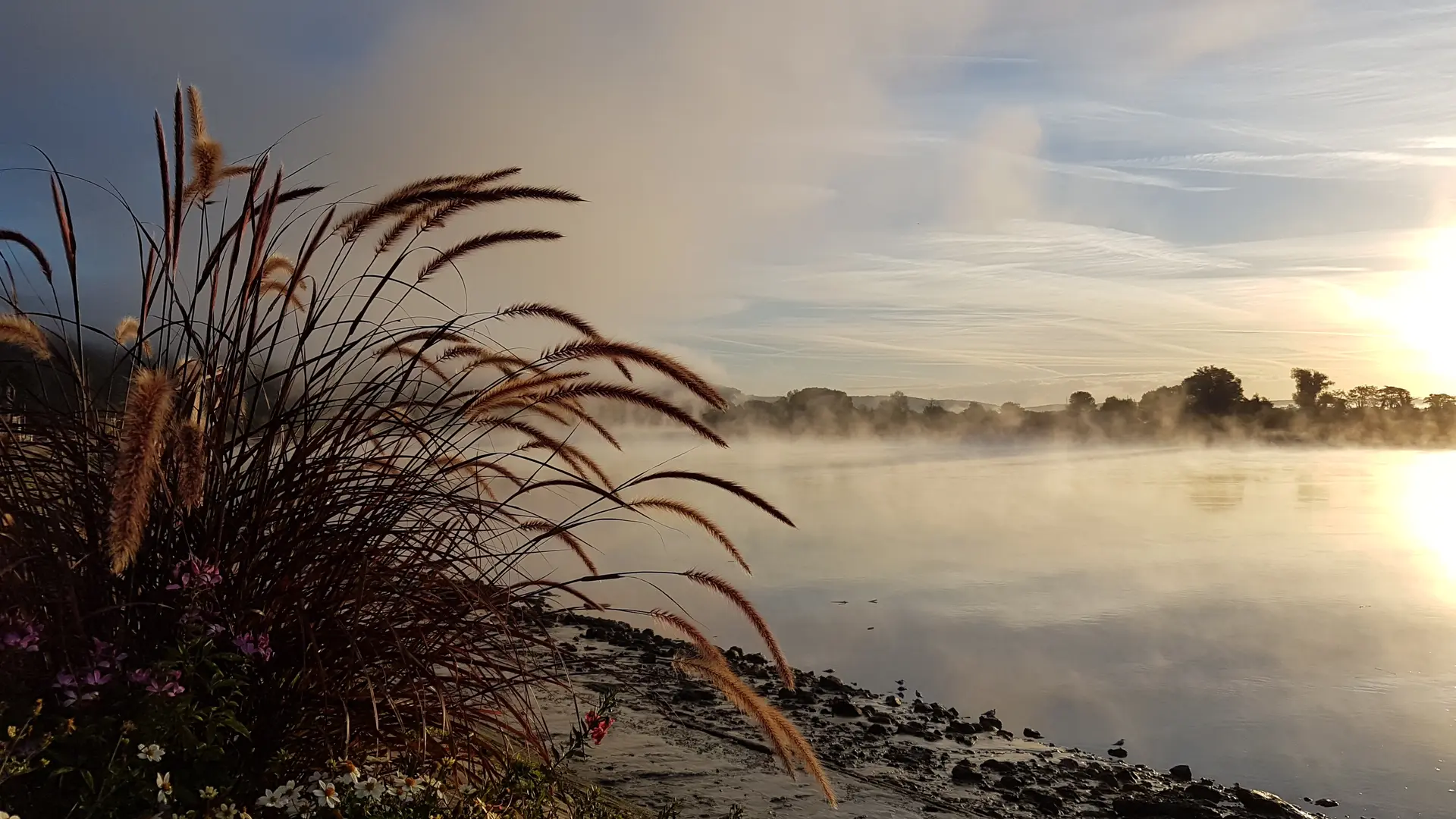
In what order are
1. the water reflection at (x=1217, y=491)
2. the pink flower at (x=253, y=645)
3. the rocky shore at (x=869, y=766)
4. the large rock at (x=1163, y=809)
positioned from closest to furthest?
1. the pink flower at (x=253, y=645)
2. the rocky shore at (x=869, y=766)
3. the large rock at (x=1163, y=809)
4. the water reflection at (x=1217, y=491)

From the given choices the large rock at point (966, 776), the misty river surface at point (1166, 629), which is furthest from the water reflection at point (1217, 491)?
the large rock at point (966, 776)

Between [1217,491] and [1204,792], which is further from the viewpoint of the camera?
[1217,491]

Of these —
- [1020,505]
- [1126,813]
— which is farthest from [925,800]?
[1020,505]

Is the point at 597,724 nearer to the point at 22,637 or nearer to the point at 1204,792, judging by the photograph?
the point at 22,637

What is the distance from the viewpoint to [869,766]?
4598mm

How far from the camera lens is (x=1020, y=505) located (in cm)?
1789

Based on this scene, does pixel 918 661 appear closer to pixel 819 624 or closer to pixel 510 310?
pixel 819 624

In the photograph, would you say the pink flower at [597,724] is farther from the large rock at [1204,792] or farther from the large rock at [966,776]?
the large rock at [1204,792]

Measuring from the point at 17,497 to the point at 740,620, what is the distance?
6.20 metres

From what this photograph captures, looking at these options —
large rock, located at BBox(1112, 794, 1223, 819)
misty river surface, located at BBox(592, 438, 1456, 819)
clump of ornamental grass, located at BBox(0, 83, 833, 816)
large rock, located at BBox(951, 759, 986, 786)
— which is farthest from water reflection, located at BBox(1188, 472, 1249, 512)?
clump of ornamental grass, located at BBox(0, 83, 833, 816)

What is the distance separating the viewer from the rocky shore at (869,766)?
3.82 meters

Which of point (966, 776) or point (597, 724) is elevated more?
point (597, 724)

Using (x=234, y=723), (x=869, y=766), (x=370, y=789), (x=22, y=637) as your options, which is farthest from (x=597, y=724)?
(x=869, y=766)

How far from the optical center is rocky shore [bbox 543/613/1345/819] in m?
3.82
